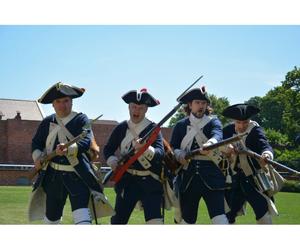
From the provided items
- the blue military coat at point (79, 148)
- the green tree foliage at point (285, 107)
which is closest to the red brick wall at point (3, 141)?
the green tree foliage at point (285, 107)

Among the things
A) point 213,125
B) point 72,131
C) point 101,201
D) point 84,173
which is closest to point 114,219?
point 101,201

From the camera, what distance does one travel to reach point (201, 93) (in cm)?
626

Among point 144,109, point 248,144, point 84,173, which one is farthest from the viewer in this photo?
point 248,144

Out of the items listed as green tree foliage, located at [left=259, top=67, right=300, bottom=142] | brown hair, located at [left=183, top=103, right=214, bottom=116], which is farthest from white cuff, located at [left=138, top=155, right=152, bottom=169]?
green tree foliage, located at [left=259, top=67, right=300, bottom=142]

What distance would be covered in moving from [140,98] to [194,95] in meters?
0.66

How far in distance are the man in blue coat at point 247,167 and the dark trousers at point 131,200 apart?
45.3 inches

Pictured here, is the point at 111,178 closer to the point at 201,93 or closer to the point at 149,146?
the point at 149,146

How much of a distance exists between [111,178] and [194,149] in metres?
1.05

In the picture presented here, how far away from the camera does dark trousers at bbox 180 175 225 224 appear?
6004mm

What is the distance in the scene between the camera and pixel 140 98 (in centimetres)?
619

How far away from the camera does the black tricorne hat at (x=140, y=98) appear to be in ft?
20.4

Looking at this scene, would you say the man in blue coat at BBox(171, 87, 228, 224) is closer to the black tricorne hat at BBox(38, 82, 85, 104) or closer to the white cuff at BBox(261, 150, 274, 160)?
the white cuff at BBox(261, 150, 274, 160)

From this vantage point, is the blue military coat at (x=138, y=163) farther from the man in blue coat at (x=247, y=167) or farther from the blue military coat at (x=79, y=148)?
the man in blue coat at (x=247, y=167)

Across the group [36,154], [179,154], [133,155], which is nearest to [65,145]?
[36,154]
